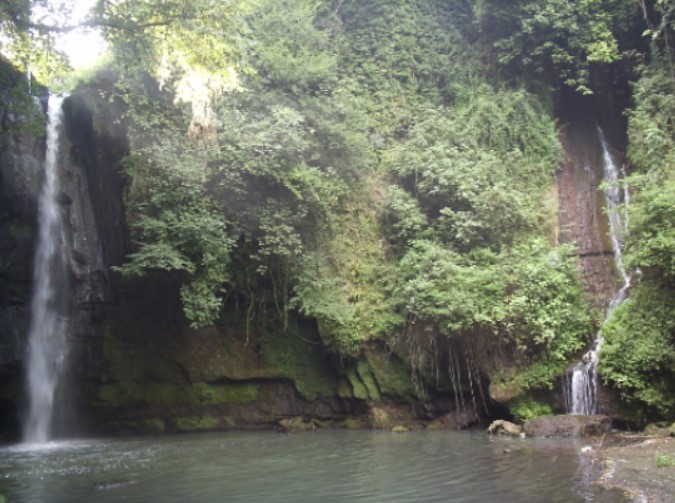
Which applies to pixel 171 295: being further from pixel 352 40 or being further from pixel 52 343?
pixel 352 40

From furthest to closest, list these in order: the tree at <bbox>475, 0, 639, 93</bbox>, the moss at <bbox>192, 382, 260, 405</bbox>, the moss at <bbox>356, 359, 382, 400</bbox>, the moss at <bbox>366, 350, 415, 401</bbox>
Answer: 1. the tree at <bbox>475, 0, 639, 93</bbox>
2. the moss at <bbox>192, 382, 260, 405</bbox>
3. the moss at <bbox>356, 359, 382, 400</bbox>
4. the moss at <bbox>366, 350, 415, 401</bbox>

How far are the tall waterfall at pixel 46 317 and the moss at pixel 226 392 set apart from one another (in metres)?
3.48

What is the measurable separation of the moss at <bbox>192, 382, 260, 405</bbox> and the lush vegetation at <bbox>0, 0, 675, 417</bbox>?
181 centimetres

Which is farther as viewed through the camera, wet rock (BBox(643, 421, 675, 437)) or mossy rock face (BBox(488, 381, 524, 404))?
mossy rock face (BBox(488, 381, 524, 404))

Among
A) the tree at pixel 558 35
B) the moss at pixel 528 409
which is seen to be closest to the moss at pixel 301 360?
the moss at pixel 528 409

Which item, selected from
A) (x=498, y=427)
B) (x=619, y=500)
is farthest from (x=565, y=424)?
(x=619, y=500)

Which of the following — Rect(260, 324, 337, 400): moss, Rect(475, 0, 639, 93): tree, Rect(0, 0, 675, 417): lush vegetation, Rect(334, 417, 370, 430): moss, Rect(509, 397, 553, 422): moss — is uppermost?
Rect(475, 0, 639, 93): tree

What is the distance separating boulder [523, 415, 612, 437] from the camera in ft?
36.9

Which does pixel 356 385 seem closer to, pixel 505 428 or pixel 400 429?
pixel 400 429

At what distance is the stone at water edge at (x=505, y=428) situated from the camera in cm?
1216

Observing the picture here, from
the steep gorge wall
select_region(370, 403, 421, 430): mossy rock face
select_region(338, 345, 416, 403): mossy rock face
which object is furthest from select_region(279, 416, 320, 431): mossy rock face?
select_region(370, 403, 421, 430): mossy rock face

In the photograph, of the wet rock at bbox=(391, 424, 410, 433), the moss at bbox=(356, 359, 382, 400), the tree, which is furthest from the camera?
the tree

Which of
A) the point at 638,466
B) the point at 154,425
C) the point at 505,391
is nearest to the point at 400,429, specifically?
the point at 505,391

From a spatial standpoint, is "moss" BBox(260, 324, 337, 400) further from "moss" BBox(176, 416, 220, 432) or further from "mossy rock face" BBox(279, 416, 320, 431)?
"moss" BBox(176, 416, 220, 432)
